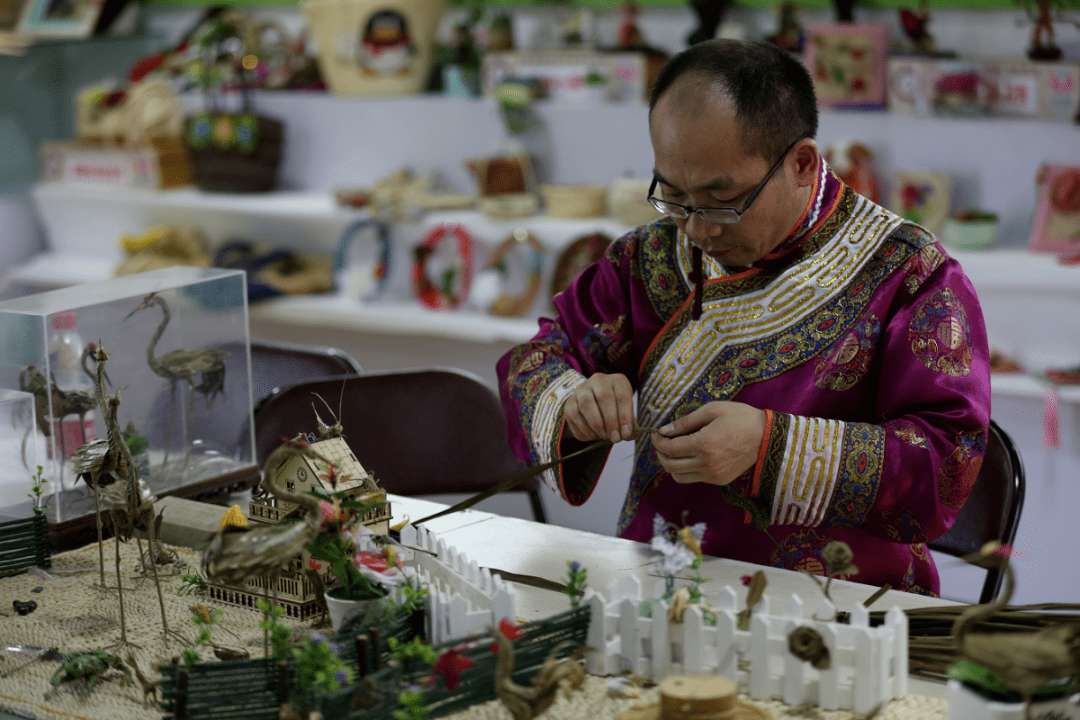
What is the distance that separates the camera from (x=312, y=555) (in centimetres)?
136

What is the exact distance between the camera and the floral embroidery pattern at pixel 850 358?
168 centimetres

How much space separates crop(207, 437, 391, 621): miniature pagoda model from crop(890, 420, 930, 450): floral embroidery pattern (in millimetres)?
700

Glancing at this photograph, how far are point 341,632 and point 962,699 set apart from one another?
2.21ft

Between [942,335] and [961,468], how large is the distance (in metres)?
0.19

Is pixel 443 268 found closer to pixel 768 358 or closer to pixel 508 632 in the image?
pixel 768 358

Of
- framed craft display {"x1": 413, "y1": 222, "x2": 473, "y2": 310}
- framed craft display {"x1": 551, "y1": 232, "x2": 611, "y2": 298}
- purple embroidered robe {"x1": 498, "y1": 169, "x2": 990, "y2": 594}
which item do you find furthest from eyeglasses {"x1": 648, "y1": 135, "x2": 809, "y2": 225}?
framed craft display {"x1": 413, "y1": 222, "x2": 473, "y2": 310}

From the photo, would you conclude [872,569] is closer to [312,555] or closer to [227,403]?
[312,555]

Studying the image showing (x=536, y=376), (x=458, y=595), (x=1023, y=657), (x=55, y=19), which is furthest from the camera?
(x=55, y=19)

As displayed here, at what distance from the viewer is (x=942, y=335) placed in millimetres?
1630

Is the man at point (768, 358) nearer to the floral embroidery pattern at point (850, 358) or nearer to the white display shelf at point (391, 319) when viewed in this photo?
the floral embroidery pattern at point (850, 358)

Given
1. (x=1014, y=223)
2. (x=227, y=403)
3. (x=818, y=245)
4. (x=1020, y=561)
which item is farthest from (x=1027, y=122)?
(x=227, y=403)

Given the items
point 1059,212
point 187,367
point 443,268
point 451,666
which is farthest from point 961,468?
point 443,268

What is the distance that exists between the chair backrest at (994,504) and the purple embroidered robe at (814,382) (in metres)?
0.18

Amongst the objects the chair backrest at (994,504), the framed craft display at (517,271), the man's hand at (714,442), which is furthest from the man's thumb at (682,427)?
the framed craft display at (517,271)
